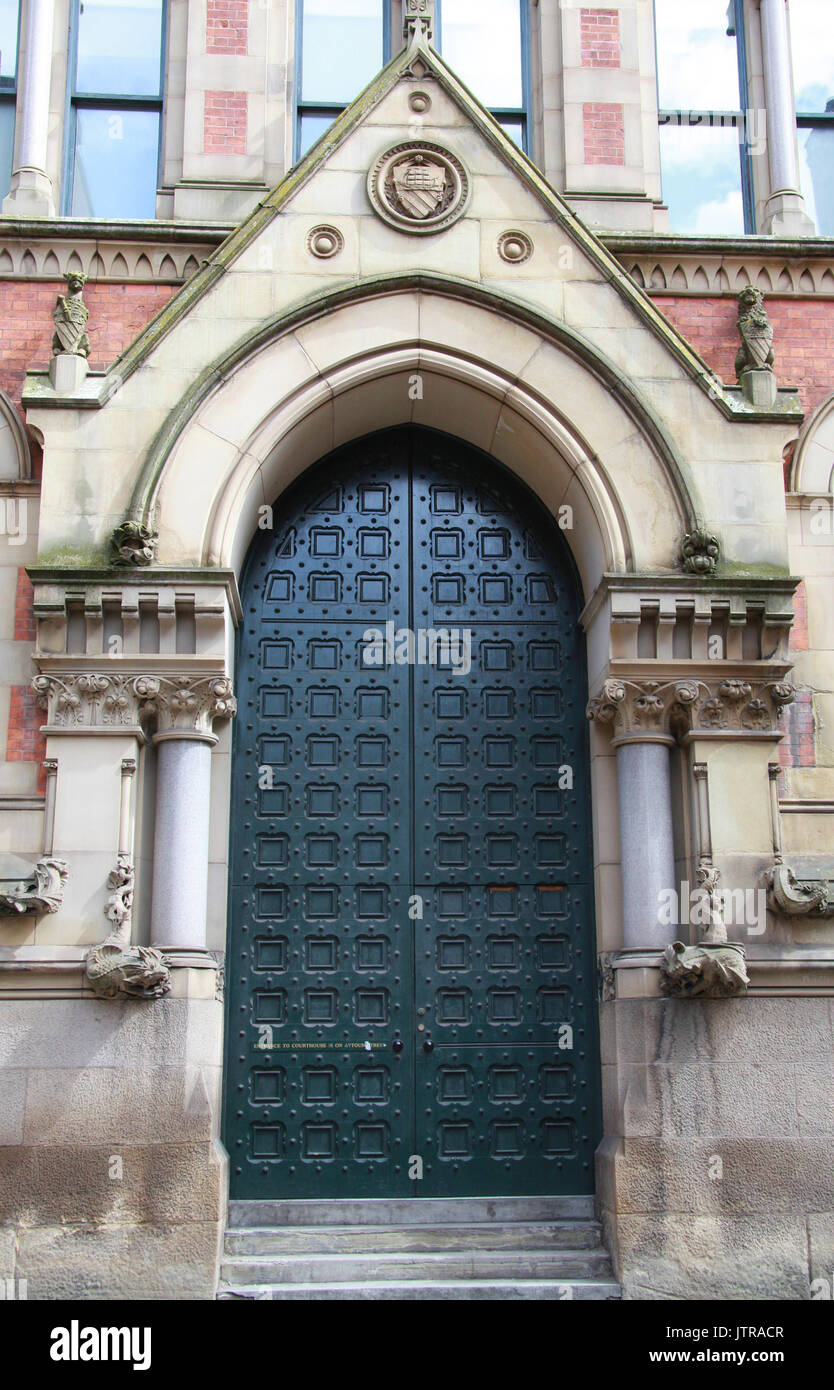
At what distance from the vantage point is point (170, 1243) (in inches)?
349

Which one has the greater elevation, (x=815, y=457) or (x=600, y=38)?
(x=600, y=38)

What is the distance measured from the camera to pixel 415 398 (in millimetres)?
10969

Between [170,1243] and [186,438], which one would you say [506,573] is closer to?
[186,438]

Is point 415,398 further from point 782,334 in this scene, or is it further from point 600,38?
point 600,38

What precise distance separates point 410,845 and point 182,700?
82.3 inches

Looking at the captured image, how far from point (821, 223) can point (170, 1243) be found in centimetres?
1004

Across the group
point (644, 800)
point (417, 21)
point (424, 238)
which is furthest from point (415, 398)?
point (644, 800)

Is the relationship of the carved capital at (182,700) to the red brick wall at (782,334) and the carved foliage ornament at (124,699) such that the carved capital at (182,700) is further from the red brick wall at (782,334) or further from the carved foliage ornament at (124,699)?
the red brick wall at (782,334)

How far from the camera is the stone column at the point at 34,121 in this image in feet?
37.8

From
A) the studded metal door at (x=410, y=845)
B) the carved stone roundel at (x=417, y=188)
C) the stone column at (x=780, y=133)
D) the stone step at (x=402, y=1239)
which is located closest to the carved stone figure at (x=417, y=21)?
the carved stone roundel at (x=417, y=188)

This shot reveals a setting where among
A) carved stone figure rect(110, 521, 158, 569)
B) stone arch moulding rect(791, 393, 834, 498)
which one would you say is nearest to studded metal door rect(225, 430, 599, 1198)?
carved stone figure rect(110, 521, 158, 569)

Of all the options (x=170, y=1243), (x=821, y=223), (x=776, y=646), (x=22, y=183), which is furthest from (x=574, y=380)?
(x=170, y=1243)

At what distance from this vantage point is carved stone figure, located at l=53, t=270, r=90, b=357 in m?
10.3

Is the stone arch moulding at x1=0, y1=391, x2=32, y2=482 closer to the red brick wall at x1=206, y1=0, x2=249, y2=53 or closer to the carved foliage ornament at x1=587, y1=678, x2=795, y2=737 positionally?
the red brick wall at x1=206, y1=0, x2=249, y2=53
